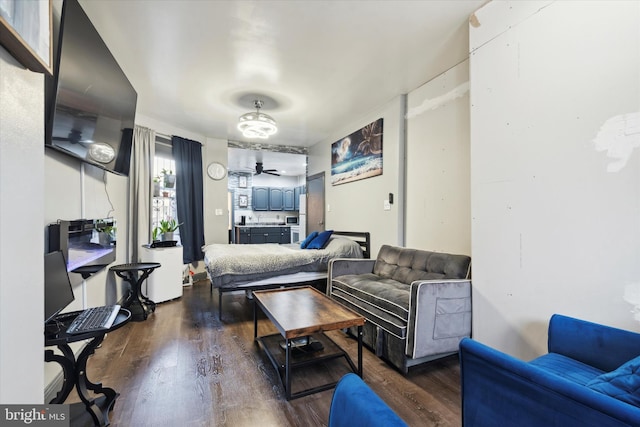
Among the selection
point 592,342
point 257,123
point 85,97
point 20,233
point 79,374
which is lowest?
point 79,374

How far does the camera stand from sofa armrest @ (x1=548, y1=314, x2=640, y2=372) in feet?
4.10

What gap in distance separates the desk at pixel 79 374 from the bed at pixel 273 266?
4.82 ft

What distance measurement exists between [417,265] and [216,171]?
159 inches

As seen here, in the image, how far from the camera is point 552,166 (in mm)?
1630

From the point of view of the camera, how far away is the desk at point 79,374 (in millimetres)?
1419

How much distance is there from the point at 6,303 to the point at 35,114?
0.65 meters

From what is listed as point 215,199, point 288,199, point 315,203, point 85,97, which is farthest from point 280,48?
point 288,199

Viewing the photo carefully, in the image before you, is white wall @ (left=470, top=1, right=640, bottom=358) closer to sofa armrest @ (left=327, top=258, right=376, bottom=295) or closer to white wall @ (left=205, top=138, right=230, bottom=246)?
sofa armrest @ (left=327, top=258, right=376, bottom=295)

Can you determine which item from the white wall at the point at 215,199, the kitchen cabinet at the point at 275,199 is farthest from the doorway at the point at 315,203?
the kitchen cabinet at the point at 275,199

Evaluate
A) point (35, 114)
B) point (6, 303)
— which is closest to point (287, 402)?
point (6, 303)

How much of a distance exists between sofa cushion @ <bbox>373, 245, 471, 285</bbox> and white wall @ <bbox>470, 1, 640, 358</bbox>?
0.33 meters

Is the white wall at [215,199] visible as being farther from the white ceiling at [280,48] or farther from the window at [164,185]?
the white ceiling at [280,48]

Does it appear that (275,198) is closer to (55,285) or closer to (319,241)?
(319,241)

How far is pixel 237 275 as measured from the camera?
125 inches
